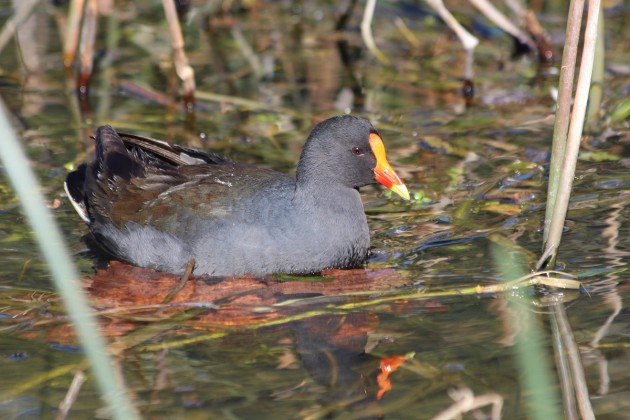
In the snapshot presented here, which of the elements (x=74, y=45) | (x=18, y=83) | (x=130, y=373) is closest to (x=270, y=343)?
(x=130, y=373)

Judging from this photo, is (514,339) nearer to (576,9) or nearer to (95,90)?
(576,9)

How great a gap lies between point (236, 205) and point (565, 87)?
1.58m

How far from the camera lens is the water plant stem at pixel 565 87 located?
380 centimetres

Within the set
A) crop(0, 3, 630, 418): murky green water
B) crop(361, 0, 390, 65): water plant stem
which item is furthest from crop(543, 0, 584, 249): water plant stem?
crop(361, 0, 390, 65): water plant stem

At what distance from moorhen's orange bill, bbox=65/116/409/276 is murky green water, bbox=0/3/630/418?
26 centimetres

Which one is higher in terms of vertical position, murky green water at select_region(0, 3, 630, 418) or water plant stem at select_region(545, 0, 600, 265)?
water plant stem at select_region(545, 0, 600, 265)

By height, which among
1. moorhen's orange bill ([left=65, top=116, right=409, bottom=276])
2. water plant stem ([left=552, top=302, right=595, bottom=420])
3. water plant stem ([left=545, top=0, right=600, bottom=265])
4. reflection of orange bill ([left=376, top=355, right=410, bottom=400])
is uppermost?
water plant stem ([left=545, top=0, right=600, bottom=265])

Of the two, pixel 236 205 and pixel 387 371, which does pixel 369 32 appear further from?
pixel 387 371

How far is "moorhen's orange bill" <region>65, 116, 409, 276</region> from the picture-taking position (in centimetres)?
455

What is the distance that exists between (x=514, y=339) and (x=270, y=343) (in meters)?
0.91

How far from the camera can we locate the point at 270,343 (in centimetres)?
383

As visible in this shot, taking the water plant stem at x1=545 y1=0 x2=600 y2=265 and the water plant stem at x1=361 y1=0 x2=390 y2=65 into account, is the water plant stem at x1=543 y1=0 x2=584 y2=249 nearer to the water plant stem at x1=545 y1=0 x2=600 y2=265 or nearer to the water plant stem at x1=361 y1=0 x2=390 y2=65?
the water plant stem at x1=545 y1=0 x2=600 y2=265

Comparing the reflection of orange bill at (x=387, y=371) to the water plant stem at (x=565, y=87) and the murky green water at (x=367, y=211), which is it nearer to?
the murky green water at (x=367, y=211)

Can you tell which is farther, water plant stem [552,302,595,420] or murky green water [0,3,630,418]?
murky green water [0,3,630,418]
